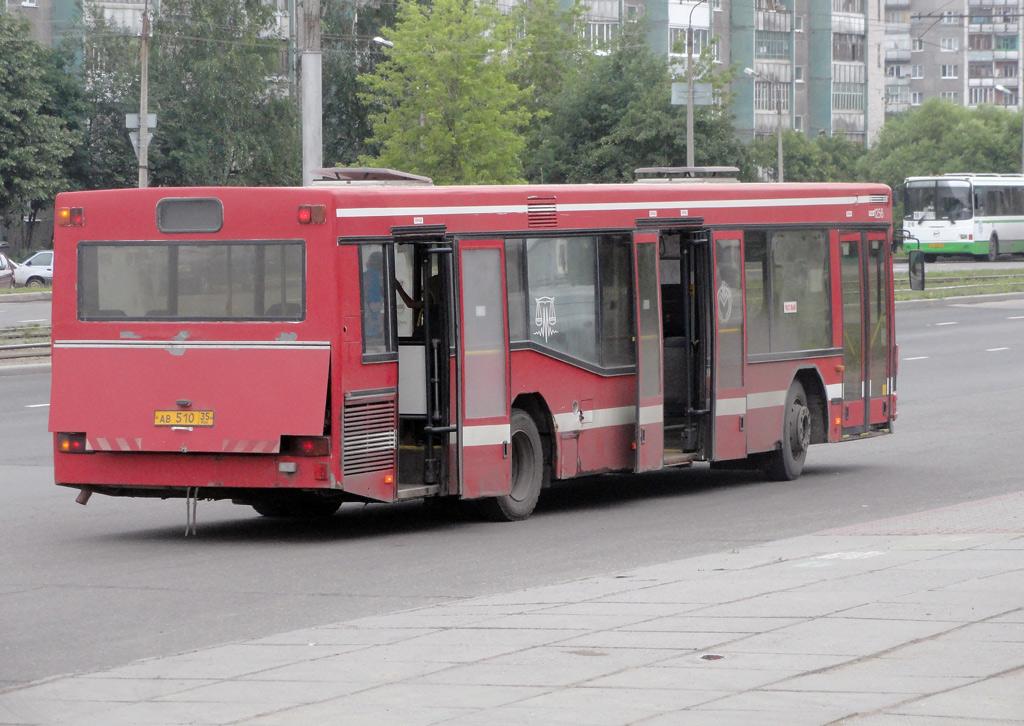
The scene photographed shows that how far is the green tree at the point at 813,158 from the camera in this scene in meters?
90.0

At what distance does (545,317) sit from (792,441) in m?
3.80

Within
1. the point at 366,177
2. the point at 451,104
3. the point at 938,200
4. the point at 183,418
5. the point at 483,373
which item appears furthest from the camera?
the point at 938,200

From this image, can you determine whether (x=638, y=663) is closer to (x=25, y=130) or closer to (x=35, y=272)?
(x=35, y=272)

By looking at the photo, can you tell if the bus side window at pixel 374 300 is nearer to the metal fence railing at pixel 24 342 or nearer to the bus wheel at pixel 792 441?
the bus wheel at pixel 792 441

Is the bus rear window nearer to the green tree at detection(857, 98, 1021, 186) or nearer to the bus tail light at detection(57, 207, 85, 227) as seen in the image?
the bus tail light at detection(57, 207, 85, 227)

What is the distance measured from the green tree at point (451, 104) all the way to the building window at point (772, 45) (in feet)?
176

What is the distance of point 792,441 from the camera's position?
1627cm

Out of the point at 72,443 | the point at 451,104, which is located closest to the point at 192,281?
the point at 72,443

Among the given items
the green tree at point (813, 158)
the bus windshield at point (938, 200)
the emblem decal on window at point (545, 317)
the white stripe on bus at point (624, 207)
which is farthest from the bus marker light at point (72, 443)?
the green tree at point (813, 158)

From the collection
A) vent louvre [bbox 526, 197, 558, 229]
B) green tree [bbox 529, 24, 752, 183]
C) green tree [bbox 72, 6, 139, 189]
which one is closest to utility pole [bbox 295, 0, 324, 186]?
vent louvre [bbox 526, 197, 558, 229]

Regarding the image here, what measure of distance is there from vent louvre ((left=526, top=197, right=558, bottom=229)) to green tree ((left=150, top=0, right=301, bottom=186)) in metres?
58.6

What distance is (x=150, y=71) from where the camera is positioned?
71.4m

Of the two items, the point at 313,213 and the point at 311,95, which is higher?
the point at 311,95

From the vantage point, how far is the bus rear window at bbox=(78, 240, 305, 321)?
1202cm
